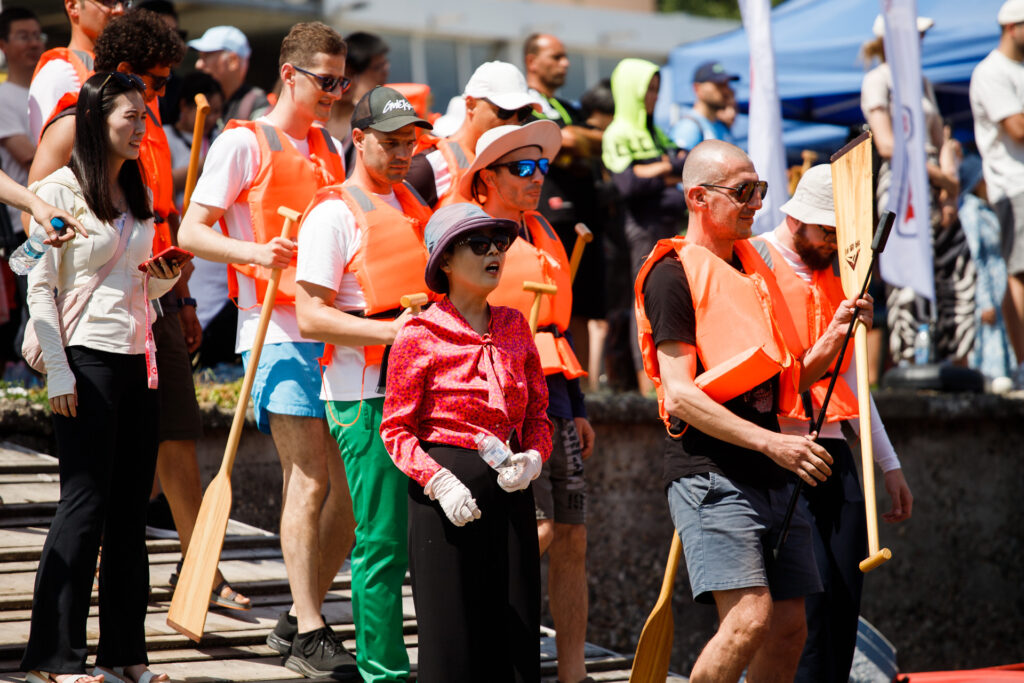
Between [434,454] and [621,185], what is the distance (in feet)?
15.0

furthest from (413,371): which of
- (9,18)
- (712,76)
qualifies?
(712,76)

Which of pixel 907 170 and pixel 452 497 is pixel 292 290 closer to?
pixel 452 497

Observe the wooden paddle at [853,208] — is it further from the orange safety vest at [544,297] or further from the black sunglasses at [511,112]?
the black sunglasses at [511,112]

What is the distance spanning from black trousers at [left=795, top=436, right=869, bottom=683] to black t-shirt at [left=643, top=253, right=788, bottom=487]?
0.51 meters

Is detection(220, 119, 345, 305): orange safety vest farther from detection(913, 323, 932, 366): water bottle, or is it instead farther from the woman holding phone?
detection(913, 323, 932, 366): water bottle

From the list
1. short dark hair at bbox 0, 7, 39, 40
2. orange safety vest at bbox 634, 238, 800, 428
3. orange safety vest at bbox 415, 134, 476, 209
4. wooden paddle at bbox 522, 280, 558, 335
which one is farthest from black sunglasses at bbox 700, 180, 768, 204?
short dark hair at bbox 0, 7, 39, 40

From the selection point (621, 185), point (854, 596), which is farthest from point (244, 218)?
point (621, 185)

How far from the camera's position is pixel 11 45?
704cm

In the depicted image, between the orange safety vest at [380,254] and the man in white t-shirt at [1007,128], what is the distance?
5.03m

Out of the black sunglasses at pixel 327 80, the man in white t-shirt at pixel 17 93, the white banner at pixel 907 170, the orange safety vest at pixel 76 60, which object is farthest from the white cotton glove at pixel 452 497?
the white banner at pixel 907 170

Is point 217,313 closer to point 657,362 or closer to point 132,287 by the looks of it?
point 132,287

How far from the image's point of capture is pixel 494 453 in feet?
12.8

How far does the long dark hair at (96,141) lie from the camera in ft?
14.8

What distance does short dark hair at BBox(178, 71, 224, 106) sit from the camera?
296 inches
